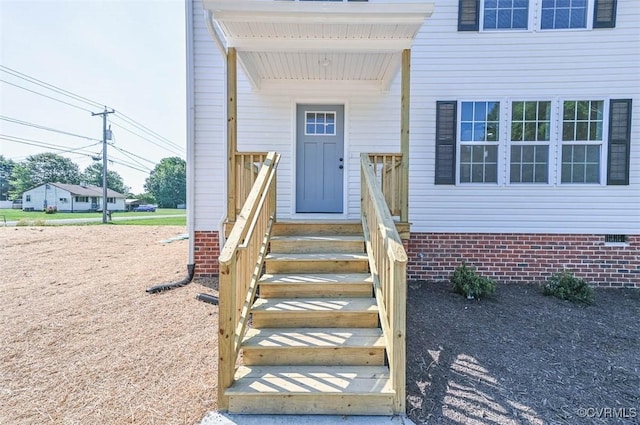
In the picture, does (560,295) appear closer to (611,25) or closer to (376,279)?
(376,279)

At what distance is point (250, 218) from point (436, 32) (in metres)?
4.88

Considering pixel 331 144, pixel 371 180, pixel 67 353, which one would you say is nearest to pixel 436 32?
pixel 331 144

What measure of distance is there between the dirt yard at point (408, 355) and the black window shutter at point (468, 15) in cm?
452

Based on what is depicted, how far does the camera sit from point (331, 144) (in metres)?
5.90

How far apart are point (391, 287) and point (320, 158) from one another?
3.72 meters

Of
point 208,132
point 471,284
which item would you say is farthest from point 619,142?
point 208,132

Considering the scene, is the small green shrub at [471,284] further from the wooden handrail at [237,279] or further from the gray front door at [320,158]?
the wooden handrail at [237,279]

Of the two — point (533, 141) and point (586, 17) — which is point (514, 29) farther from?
point (533, 141)

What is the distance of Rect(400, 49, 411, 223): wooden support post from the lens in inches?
165

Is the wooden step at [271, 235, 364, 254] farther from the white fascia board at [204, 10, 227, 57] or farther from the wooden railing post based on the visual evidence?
the white fascia board at [204, 10, 227, 57]

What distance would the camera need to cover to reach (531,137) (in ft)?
18.5

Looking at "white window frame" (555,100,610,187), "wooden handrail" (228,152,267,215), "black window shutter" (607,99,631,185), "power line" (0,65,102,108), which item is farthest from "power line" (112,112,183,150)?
"black window shutter" (607,99,631,185)

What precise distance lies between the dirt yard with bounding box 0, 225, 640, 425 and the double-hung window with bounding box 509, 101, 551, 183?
7.03ft

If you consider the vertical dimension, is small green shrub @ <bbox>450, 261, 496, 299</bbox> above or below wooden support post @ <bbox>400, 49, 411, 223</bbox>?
below
